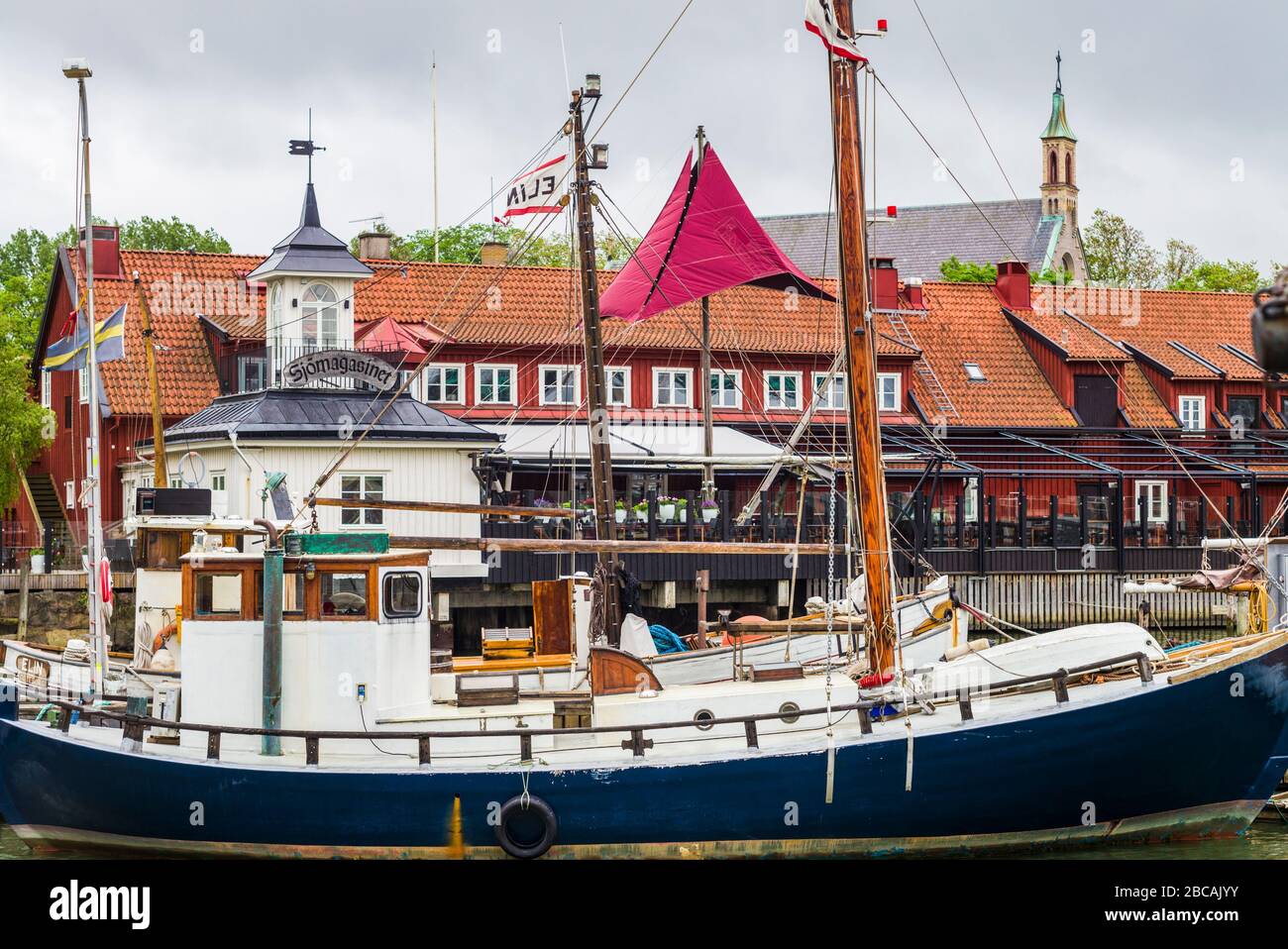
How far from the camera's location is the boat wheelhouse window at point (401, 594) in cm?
2170

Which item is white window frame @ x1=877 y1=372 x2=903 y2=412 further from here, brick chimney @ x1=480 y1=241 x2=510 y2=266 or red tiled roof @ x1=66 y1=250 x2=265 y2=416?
red tiled roof @ x1=66 y1=250 x2=265 y2=416

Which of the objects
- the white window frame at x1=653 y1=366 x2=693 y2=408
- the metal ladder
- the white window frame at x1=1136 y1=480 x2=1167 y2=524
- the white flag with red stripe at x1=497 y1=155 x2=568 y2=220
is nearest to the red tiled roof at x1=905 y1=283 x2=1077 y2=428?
the metal ladder

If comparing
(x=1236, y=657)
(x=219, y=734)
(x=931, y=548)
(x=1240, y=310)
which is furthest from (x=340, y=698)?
(x=1240, y=310)

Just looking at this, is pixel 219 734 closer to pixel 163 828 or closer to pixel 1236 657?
pixel 163 828

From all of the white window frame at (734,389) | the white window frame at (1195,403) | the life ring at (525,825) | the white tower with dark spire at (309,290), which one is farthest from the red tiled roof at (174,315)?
the white window frame at (1195,403)

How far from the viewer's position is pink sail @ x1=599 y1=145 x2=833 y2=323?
38156 millimetres

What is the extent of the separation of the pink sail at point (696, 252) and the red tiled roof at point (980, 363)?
14.0 meters

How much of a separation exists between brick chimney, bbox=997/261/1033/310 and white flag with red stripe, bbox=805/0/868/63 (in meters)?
37.4

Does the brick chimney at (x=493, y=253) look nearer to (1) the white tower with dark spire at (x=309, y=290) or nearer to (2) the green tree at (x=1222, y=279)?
(1) the white tower with dark spire at (x=309, y=290)

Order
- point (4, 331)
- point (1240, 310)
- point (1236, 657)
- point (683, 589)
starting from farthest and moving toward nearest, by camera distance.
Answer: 1. point (1240, 310)
2. point (4, 331)
3. point (683, 589)
4. point (1236, 657)

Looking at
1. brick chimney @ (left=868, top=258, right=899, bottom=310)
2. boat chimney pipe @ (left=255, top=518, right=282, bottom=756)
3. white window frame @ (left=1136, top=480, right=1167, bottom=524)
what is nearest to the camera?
boat chimney pipe @ (left=255, top=518, right=282, bottom=756)
